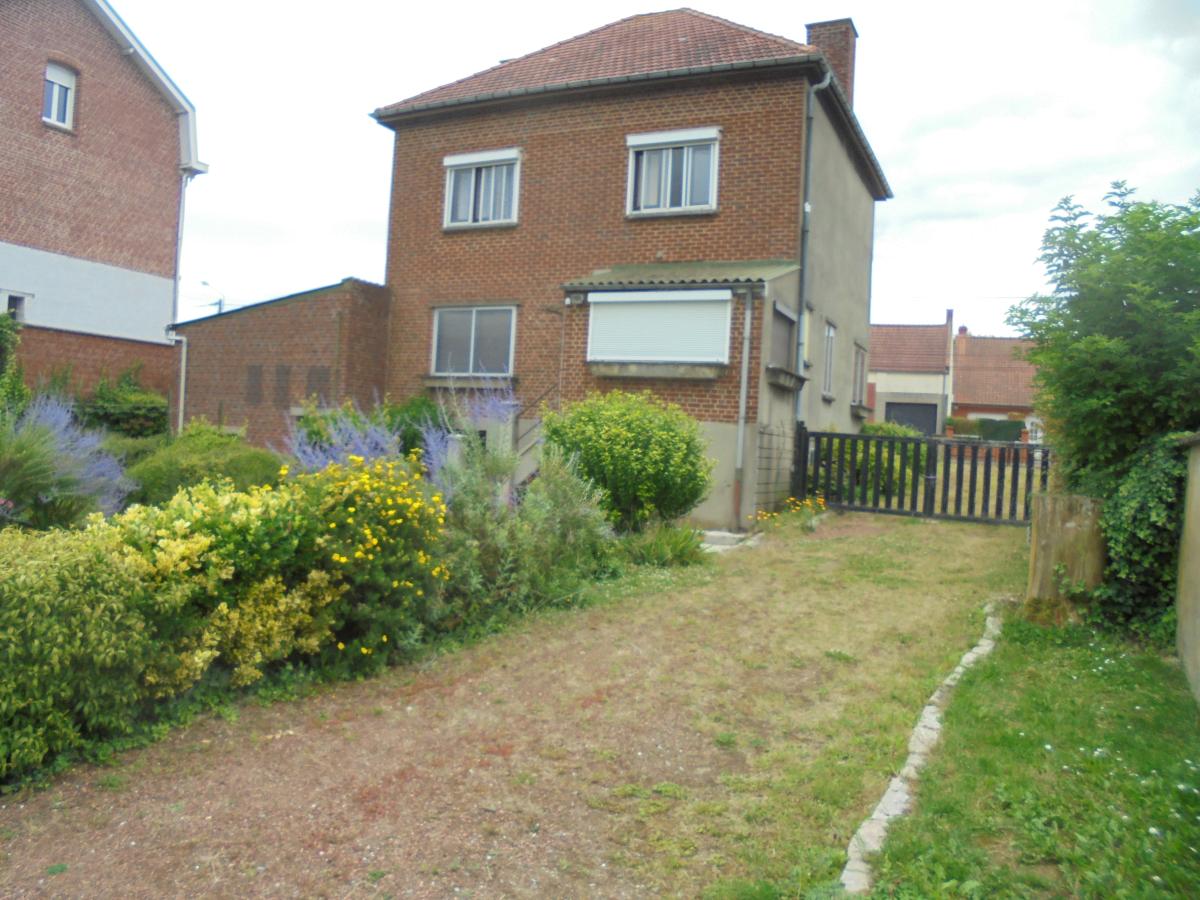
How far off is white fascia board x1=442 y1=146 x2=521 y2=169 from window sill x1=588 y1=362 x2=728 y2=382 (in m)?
4.50

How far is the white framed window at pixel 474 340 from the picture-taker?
1681 cm

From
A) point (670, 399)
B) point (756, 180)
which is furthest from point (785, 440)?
point (756, 180)

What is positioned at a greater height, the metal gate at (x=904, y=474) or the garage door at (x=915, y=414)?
the garage door at (x=915, y=414)

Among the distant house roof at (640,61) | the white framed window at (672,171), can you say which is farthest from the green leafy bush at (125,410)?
the white framed window at (672,171)

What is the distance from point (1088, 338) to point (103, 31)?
2434cm

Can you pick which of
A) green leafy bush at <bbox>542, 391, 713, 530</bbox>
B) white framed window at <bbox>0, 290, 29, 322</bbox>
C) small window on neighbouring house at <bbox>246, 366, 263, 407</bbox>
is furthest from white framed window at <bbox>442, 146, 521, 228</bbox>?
white framed window at <bbox>0, 290, 29, 322</bbox>

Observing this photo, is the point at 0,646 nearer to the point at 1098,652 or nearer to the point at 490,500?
the point at 490,500

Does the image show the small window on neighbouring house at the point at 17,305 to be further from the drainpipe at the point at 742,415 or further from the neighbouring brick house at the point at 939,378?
the neighbouring brick house at the point at 939,378

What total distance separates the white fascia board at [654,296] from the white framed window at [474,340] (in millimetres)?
2384

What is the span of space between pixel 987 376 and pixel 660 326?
1545 inches

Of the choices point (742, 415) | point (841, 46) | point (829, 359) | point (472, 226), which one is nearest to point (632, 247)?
point (472, 226)

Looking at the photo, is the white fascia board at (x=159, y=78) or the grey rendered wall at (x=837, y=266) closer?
the grey rendered wall at (x=837, y=266)

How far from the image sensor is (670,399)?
1441 centimetres

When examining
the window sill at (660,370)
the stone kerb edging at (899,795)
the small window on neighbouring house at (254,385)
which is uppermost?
the window sill at (660,370)
